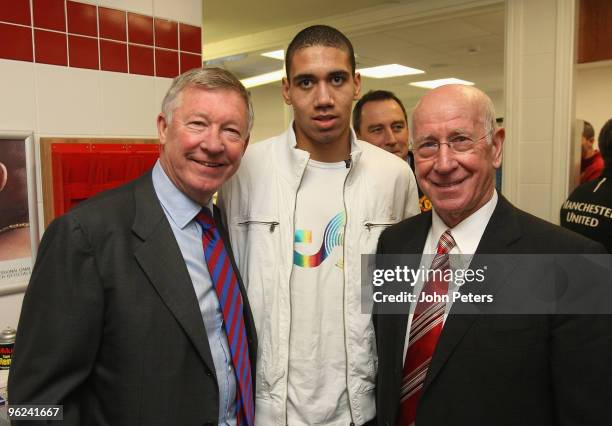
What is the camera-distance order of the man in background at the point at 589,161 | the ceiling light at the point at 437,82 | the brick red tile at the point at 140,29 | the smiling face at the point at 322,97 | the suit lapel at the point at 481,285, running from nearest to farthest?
1. the suit lapel at the point at 481,285
2. the smiling face at the point at 322,97
3. the brick red tile at the point at 140,29
4. the man in background at the point at 589,161
5. the ceiling light at the point at 437,82

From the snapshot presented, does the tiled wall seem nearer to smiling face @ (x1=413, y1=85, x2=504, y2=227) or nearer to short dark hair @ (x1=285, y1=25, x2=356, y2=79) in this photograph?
short dark hair @ (x1=285, y1=25, x2=356, y2=79)

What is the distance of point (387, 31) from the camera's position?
4484 millimetres

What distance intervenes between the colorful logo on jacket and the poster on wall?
1.18 meters

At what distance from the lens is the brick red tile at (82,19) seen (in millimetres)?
2139

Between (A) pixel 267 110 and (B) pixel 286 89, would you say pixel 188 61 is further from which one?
(A) pixel 267 110

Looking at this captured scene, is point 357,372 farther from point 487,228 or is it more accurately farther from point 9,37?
point 9,37

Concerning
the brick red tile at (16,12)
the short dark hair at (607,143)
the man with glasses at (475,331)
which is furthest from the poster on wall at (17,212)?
the short dark hair at (607,143)

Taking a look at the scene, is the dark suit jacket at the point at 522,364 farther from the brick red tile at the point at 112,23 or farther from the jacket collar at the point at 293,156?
the brick red tile at the point at 112,23

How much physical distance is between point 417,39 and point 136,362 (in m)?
4.96

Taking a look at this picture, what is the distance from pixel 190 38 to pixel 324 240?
155cm

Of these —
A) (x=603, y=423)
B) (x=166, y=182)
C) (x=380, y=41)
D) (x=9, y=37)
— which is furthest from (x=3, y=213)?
(x=380, y=41)

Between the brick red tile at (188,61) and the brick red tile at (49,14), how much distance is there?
1.93ft

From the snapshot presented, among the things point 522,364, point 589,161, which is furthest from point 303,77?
point 589,161

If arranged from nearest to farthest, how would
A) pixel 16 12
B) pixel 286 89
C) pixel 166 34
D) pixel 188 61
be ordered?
pixel 286 89 < pixel 16 12 < pixel 166 34 < pixel 188 61
